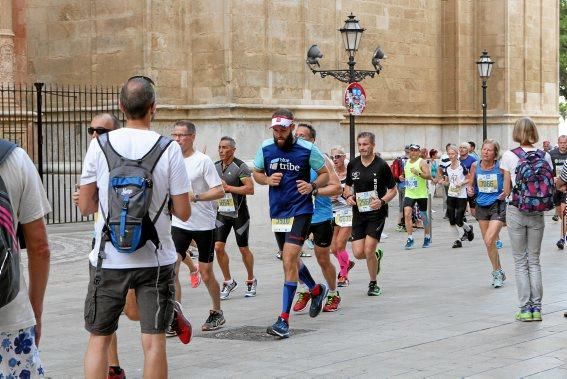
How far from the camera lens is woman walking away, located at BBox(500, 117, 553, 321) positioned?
32.7 ft

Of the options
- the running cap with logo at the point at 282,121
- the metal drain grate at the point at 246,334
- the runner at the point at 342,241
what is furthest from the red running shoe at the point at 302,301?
the runner at the point at 342,241

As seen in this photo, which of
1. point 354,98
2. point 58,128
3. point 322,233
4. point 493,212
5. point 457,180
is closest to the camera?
point 322,233

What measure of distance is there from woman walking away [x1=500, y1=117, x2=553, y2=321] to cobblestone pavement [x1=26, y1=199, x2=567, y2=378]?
0.28m

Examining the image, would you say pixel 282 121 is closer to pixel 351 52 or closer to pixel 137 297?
pixel 137 297

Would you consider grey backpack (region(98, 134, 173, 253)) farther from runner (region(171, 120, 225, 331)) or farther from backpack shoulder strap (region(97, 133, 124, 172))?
runner (region(171, 120, 225, 331))

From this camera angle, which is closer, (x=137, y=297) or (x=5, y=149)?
(x=5, y=149)

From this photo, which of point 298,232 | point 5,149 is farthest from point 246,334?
point 5,149

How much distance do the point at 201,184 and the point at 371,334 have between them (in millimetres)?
1985

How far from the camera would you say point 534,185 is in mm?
9977

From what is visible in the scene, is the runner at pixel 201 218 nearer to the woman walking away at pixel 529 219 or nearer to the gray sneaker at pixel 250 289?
the gray sneaker at pixel 250 289

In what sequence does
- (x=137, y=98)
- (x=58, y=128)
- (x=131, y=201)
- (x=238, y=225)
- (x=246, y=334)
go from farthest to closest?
(x=58, y=128), (x=238, y=225), (x=246, y=334), (x=137, y=98), (x=131, y=201)

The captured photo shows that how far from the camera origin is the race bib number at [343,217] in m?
13.7

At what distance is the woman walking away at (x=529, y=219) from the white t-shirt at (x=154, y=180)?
469 centimetres

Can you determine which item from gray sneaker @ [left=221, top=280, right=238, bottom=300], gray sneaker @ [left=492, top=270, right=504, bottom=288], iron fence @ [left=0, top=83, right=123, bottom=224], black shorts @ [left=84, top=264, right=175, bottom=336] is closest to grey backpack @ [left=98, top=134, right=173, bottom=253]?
black shorts @ [left=84, top=264, right=175, bottom=336]
